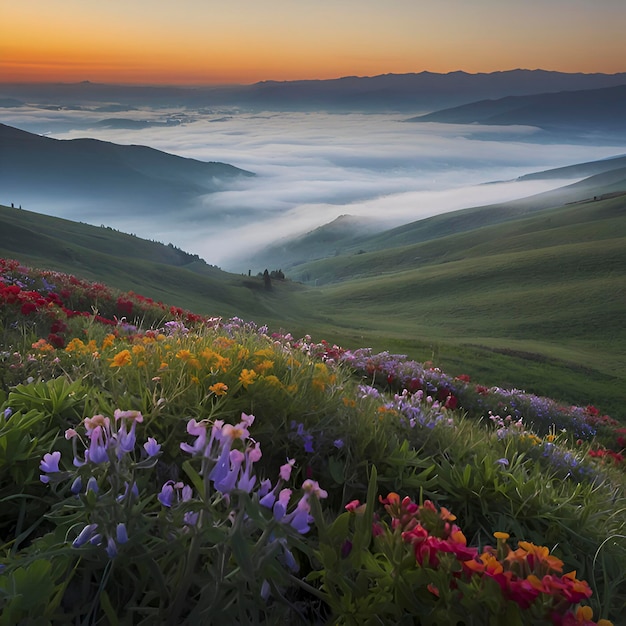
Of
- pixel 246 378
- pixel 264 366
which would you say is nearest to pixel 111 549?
pixel 246 378

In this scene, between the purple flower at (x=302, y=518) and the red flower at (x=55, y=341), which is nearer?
the purple flower at (x=302, y=518)

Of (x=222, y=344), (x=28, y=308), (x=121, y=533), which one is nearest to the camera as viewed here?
(x=121, y=533)

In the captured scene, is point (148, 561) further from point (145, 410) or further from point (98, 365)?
point (98, 365)

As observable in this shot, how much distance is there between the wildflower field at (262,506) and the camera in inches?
75.8

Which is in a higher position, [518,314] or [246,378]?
[246,378]

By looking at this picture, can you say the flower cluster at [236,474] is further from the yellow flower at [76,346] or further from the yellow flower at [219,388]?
the yellow flower at [76,346]

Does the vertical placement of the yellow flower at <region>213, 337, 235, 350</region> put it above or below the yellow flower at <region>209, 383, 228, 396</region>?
below

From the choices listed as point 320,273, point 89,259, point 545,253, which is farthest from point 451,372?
point 320,273

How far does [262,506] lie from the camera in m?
2.22

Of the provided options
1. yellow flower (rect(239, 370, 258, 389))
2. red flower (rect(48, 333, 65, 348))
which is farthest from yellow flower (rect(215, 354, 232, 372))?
red flower (rect(48, 333, 65, 348))

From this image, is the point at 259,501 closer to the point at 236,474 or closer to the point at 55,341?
the point at 236,474

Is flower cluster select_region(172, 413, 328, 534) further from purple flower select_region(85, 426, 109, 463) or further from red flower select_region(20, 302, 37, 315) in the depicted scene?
red flower select_region(20, 302, 37, 315)

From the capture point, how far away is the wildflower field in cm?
192

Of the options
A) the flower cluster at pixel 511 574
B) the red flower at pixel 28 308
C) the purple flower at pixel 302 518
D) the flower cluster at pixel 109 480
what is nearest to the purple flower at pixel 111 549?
the flower cluster at pixel 109 480
